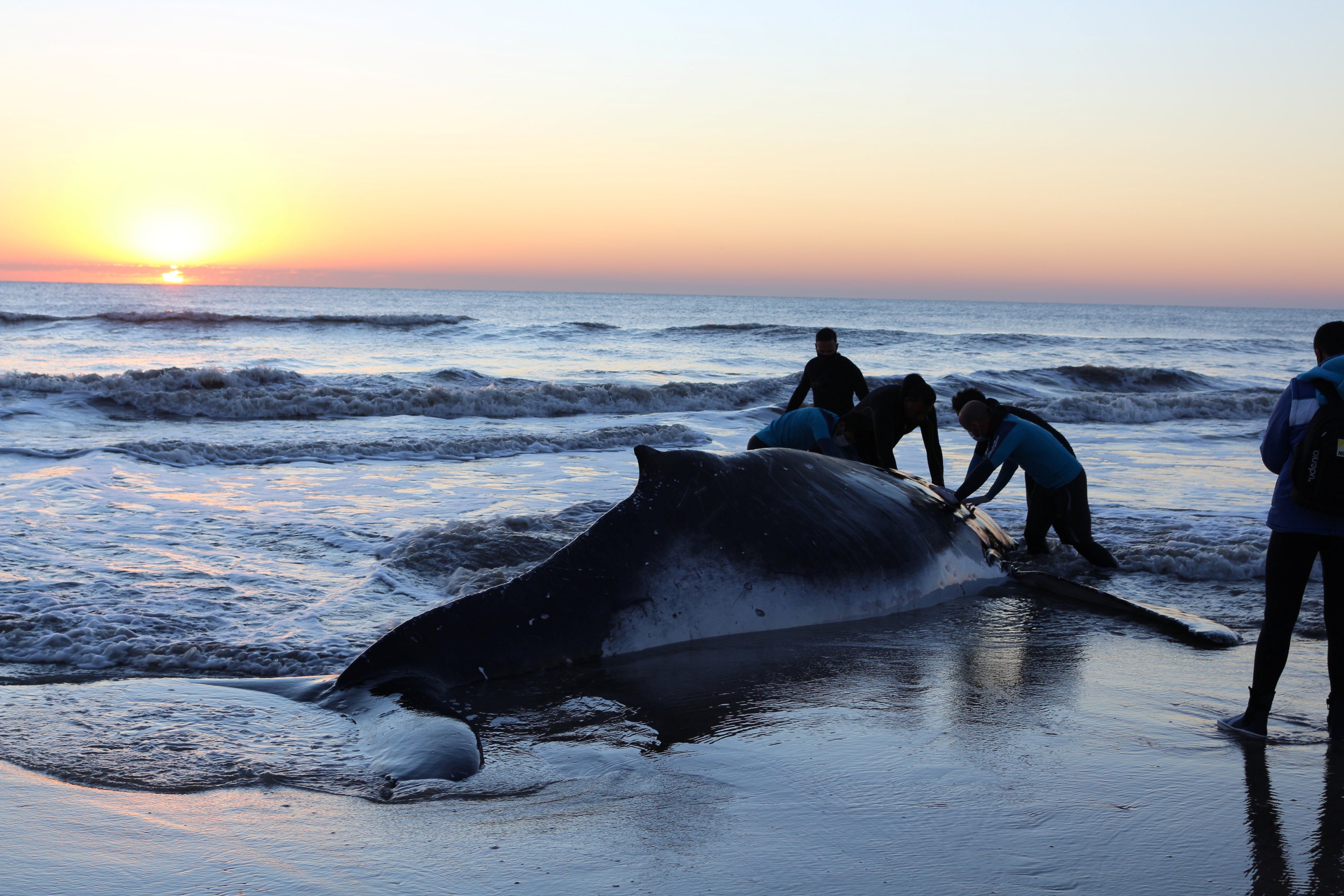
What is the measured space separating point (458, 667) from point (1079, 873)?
2.65 metres

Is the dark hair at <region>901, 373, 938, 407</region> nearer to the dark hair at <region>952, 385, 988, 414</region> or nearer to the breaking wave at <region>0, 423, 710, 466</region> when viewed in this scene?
the dark hair at <region>952, 385, 988, 414</region>

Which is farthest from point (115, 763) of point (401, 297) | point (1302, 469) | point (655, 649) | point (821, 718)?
point (401, 297)

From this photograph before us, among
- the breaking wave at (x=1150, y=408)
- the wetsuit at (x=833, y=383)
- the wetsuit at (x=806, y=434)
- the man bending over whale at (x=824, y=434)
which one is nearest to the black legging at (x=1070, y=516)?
the man bending over whale at (x=824, y=434)

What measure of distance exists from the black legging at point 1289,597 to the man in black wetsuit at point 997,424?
259 cm

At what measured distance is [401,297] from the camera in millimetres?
119812

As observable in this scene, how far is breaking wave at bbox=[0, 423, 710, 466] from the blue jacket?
11010 mm

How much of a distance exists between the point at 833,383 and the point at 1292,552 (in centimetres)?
526

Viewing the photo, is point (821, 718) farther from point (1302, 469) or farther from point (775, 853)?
point (1302, 469)

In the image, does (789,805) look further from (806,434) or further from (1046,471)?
(1046,471)

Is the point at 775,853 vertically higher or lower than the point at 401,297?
lower

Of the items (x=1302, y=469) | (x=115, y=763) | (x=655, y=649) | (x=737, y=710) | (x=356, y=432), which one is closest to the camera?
(x=115, y=763)

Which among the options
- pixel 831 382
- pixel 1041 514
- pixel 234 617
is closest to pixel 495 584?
pixel 234 617

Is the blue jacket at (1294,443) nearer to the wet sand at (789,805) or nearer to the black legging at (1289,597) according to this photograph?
the black legging at (1289,597)

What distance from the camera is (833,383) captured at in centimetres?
954
